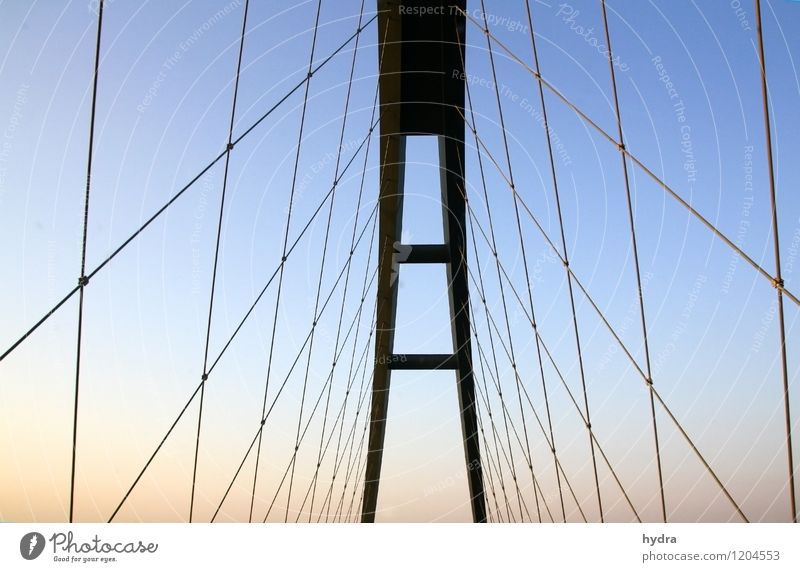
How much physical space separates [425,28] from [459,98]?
1.26 meters

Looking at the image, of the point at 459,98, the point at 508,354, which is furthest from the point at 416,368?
the point at 459,98

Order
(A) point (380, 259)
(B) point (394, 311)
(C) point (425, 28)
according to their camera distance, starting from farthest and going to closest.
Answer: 1. (B) point (394, 311)
2. (A) point (380, 259)
3. (C) point (425, 28)

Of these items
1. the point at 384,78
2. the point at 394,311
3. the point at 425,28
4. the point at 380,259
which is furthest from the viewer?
the point at 394,311

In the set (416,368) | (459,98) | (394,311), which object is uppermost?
(459,98)
